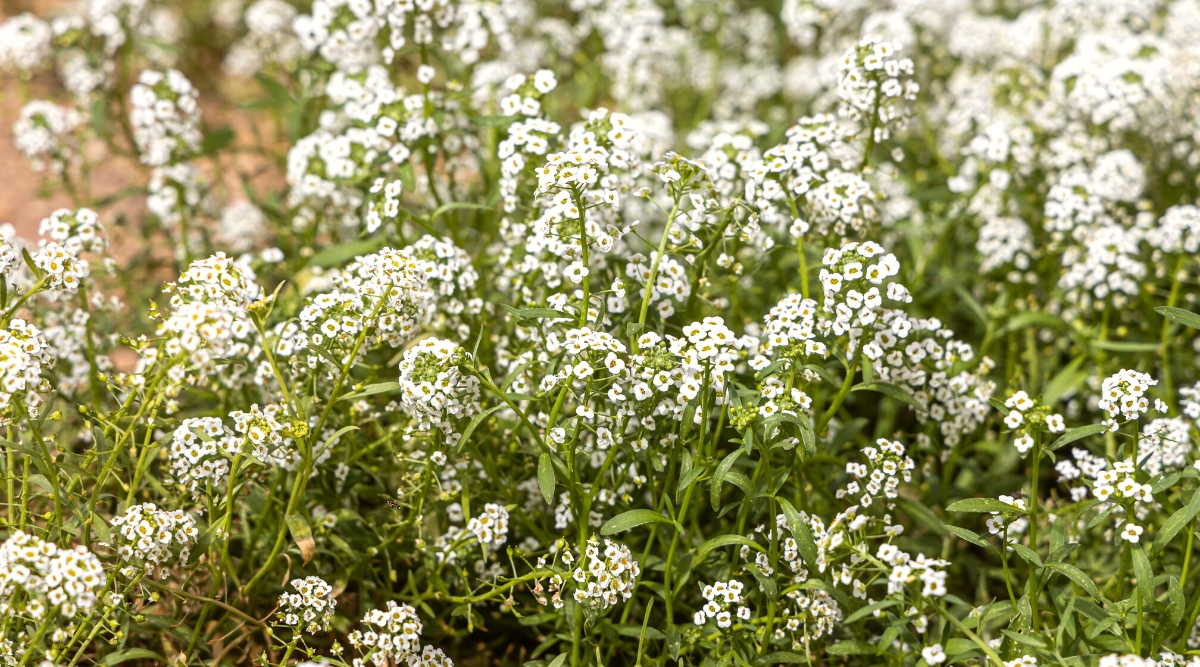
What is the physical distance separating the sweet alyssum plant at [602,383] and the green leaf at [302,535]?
1 centimetres

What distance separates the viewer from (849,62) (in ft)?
14.5

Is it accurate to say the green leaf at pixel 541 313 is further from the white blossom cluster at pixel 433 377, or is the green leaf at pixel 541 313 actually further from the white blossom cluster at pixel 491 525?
the white blossom cluster at pixel 491 525

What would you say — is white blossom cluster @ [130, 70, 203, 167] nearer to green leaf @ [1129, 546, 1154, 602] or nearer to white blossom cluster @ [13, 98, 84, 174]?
white blossom cluster @ [13, 98, 84, 174]

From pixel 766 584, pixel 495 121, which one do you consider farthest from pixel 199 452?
pixel 495 121

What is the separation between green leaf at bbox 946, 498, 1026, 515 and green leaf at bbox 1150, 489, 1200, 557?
1.70ft

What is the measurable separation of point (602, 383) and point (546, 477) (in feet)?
1.40

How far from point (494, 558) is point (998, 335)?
2.96m

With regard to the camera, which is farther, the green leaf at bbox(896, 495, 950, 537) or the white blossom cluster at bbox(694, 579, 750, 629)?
the green leaf at bbox(896, 495, 950, 537)

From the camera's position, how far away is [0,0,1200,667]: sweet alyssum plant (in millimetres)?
3500

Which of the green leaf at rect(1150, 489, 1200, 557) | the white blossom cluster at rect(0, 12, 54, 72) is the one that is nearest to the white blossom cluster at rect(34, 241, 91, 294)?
the white blossom cluster at rect(0, 12, 54, 72)

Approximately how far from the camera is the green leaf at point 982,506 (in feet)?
11.4

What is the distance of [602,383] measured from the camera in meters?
3.70

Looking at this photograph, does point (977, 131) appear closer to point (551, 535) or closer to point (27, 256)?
point (551, 535)

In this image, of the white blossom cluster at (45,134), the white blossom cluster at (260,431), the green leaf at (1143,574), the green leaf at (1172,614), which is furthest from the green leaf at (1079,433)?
the white blossom cluster at (45,134)
